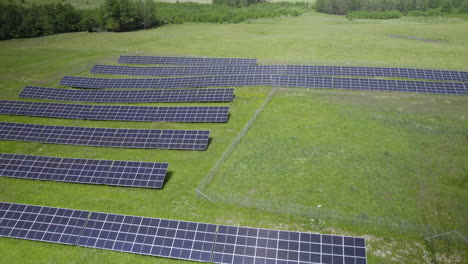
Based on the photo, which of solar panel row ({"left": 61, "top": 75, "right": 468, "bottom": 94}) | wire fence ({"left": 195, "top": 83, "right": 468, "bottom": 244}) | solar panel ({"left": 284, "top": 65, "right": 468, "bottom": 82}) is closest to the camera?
wire fence ({"left": 195, "top": 83, "right": 468, "bottom": 244})

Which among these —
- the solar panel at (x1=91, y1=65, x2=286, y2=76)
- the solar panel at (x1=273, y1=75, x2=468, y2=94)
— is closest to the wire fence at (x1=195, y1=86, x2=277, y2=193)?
the solar panel at (x1=273, y1=75, x2=468, y2=94)

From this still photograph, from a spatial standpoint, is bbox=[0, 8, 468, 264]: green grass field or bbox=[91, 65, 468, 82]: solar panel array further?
bbox=[91, 65, 468, 82]: solar panel array

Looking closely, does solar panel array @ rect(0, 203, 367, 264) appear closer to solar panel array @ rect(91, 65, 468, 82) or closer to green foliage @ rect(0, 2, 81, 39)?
solar panel array @ rect(91, 65, 468, 82)

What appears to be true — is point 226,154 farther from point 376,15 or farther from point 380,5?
point 380,5

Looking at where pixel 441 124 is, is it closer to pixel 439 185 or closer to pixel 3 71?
pixel 439 185

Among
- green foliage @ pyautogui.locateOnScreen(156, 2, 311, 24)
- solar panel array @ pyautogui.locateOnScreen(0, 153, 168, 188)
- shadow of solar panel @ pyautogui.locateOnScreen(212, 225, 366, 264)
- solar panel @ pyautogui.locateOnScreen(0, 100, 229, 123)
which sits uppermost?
shadow of solar panel @ pyautogui.locateOnScreen(212, 225, 366, 264)

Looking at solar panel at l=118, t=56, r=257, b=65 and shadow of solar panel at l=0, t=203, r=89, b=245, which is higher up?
shadow of solar panel at l=0, t=203, r=89, b=245

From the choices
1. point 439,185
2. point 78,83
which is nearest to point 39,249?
point 439,185
